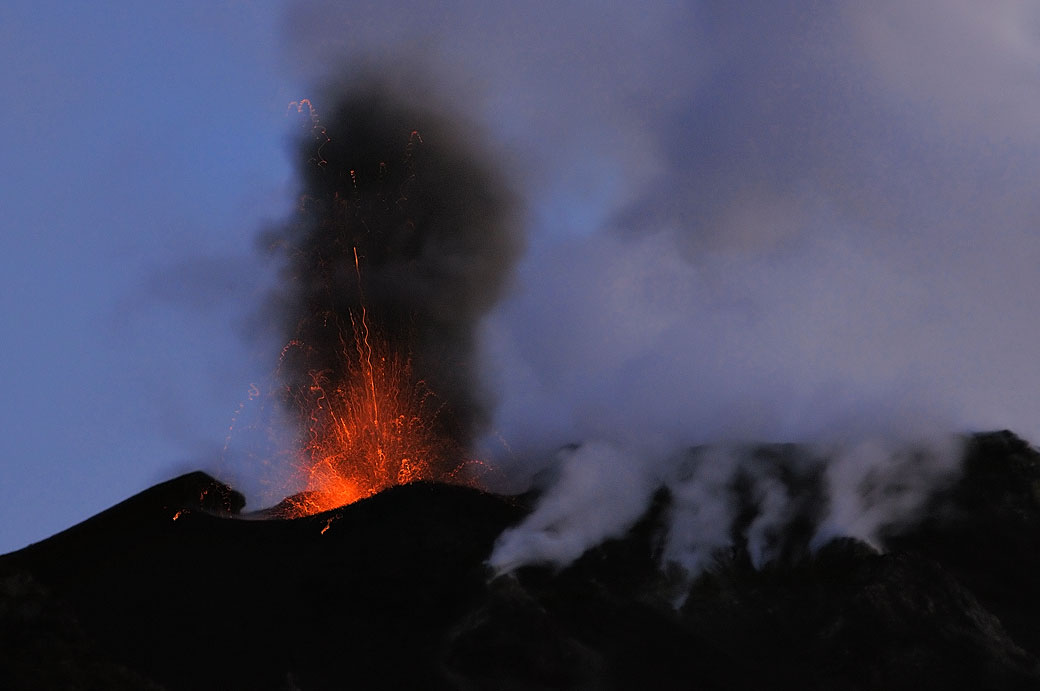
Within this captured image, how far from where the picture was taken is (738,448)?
55.6 m

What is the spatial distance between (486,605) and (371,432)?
87.9 ft

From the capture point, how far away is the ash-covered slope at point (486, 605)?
122 ft

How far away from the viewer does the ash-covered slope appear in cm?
3709

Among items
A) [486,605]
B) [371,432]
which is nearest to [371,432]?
[371,432]

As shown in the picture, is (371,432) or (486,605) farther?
(371,432)

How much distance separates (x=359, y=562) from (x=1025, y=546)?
98.4ft

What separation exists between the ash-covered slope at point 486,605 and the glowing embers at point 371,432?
12219mm

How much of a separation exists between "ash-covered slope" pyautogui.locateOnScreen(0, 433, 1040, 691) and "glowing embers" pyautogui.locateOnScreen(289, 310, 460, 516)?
1222cm

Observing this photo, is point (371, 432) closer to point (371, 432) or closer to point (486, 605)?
point (371, 432)

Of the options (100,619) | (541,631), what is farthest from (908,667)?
(100,619)

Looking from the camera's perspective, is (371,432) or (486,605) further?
(371,432)

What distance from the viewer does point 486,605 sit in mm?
40625

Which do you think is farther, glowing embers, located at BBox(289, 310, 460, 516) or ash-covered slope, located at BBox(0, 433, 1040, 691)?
glowing embers, located at BBox(289, 310, 460, 516)

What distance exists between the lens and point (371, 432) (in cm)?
6569
